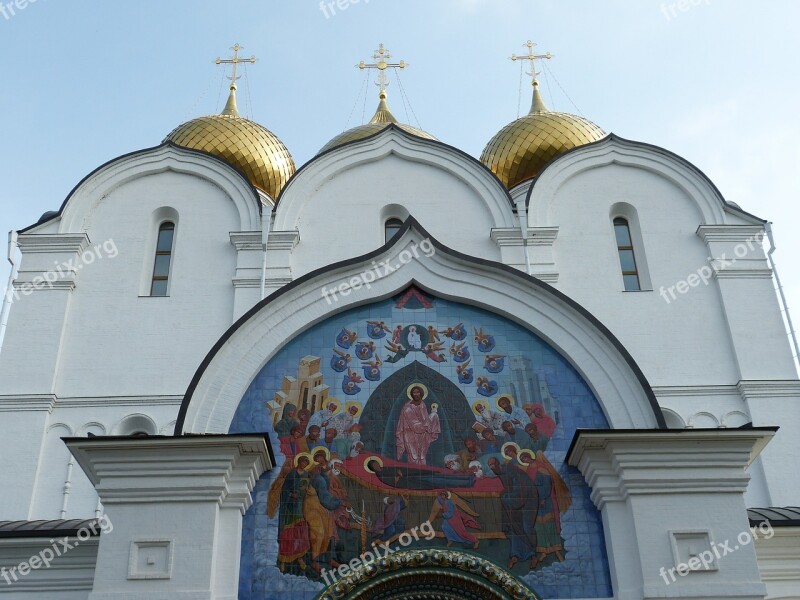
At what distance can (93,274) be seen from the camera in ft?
39.3

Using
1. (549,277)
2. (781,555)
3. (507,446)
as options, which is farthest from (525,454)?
(549,277)

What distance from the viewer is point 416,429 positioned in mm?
7910

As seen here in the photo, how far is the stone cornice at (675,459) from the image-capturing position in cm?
737

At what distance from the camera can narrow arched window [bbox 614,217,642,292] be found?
12.0 metres

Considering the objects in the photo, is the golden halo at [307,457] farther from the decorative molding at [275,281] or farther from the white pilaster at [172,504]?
the decorative molding at [275,281]

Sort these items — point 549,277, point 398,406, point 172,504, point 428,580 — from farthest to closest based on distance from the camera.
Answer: point 549,277 → point 398,406 → point 172,504 → point 428,580

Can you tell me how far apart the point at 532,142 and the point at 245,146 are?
427 cm

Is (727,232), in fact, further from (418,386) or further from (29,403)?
(29,403)

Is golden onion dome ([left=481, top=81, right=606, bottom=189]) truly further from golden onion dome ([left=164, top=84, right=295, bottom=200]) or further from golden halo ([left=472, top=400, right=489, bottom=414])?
golden halo ([left=472, top=400, right=489, bottom=414])

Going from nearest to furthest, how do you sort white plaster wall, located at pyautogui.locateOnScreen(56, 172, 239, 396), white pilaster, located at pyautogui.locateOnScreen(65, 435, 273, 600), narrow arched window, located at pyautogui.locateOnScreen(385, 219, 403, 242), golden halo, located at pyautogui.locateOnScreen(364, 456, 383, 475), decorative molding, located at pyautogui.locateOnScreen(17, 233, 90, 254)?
white pilaster, located at pyautogui.locateOnScreen(65, 435, 273, 600) → golden halo, located at pyautogui.locateOnScreen(364, 456, 383, 475) → white plaster wall, located at pyautogui.locateOnScreen(56, 172, 239, 396) → decorative molding, located at pyautogui.locateOnScreen(17, 233, 90, 254) → narrow arched window, located at pyautogui.locateOnScreen(385, 219, 403, 242)

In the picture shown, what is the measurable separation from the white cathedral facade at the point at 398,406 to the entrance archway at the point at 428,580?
17 millimetres

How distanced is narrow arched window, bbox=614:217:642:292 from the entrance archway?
5508 millimetres

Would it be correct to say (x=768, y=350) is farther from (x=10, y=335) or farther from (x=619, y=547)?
(x=10, y=335)

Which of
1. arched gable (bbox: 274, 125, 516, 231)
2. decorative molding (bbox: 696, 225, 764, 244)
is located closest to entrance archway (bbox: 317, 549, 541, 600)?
arched gable (bbox: 274, 125, 516, 231)
